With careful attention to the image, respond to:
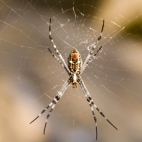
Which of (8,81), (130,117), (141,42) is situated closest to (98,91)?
(130,117)

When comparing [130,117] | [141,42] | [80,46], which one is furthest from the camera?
[130,117]

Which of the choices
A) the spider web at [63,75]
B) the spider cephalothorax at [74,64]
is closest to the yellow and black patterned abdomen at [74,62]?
the spider cephalothorax at [74,64]

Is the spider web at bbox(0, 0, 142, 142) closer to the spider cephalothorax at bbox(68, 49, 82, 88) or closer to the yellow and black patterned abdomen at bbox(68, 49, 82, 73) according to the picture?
the spider cephalothorax at bbox(68, 49, 82, 88)

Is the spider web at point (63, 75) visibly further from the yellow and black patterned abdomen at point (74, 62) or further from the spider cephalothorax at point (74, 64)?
the yellow and black patterned abdomen at point (74, 62)

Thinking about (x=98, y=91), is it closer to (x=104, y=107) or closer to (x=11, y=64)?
(x=104, y=107)

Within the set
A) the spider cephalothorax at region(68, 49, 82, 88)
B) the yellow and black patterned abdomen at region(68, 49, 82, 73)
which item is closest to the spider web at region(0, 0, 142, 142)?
the spider cephalothorax at region(68, 49, 82, 88)

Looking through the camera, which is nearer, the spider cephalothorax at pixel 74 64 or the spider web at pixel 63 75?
the spider cephalothorax at pixel 74 64
